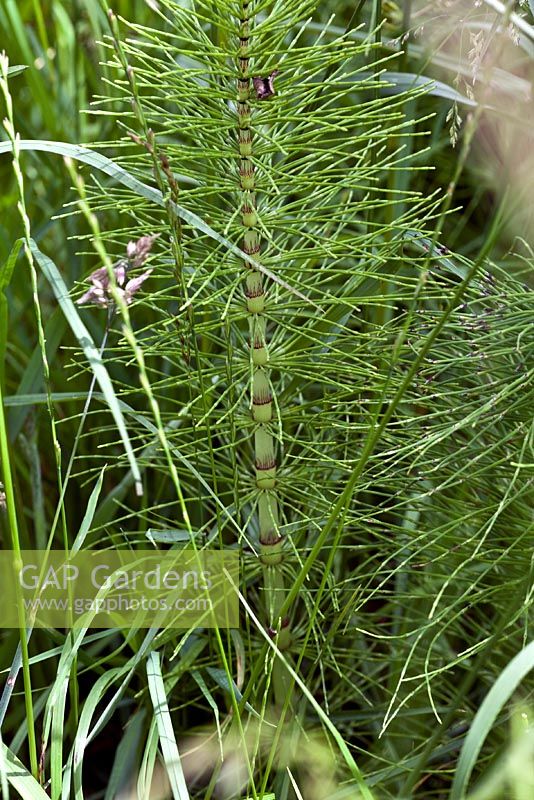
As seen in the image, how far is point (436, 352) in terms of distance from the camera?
109 cm

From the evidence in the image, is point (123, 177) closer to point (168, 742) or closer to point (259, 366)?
point (259, 366)

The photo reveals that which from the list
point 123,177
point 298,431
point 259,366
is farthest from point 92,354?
point 298,431

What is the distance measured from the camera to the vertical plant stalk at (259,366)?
97 cm

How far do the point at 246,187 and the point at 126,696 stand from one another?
747mm

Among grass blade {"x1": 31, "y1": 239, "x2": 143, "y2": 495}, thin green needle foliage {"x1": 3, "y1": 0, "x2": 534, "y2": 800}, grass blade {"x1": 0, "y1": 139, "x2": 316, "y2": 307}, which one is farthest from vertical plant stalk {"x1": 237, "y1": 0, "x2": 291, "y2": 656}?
grass blade {"x1": 31, "y1": 239, "x2": 143, "y2": 495}

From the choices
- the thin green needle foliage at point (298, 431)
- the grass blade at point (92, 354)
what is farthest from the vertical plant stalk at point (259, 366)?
the grass blade at point (92, 354)

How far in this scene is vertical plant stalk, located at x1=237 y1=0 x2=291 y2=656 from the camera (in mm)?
971

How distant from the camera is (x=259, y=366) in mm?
1083

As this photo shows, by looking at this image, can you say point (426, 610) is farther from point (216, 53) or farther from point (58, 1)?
point (58, 1)

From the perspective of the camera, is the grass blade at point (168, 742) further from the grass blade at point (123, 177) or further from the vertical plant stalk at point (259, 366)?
the grass blade at point (123, 177)

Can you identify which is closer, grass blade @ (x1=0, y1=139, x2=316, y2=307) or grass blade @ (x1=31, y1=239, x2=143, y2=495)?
grass blade @ (x1=31, y1=239, x2=143, y2=495)

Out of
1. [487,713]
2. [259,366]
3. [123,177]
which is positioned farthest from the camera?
[259,366]

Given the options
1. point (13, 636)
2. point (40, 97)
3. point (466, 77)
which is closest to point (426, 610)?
point (13, 636)

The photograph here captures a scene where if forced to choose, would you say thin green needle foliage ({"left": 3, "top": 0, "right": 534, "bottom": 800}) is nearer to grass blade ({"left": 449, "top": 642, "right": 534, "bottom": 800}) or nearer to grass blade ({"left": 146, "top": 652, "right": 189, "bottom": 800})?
grass blade ({"left": 146, "top": 652, "right": 189, "bottom": 800})
